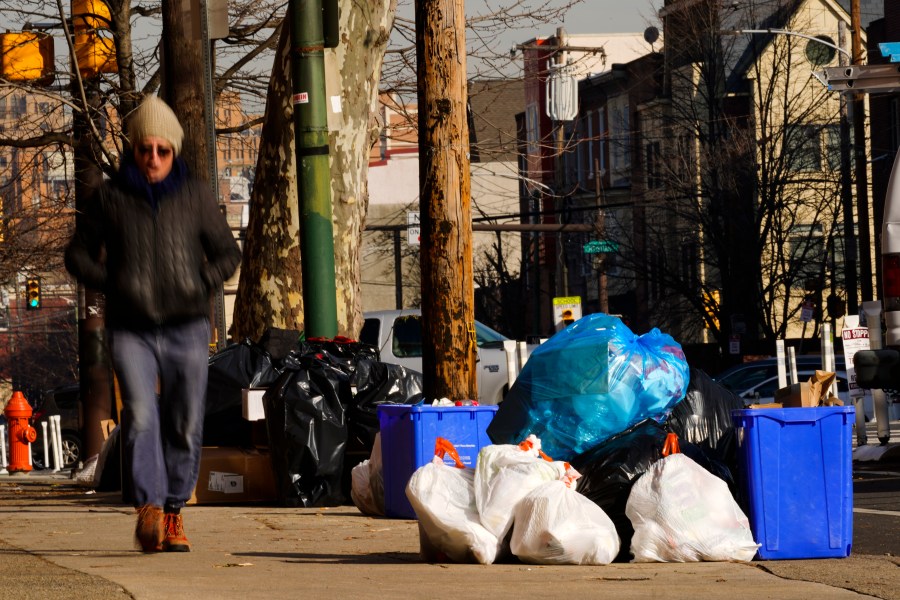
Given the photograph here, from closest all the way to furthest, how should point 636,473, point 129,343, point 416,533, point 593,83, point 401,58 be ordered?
point 129,343 → point 636,473 → point 416,533 → point 401,58 → point 593,83

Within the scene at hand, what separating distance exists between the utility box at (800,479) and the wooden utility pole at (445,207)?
2.51 m

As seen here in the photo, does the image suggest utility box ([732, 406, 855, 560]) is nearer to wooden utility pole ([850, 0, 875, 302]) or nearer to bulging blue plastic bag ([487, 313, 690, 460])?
bulging blue plastic bag ([487, 313, 690, 460])

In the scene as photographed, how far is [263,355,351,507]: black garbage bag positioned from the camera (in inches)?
395

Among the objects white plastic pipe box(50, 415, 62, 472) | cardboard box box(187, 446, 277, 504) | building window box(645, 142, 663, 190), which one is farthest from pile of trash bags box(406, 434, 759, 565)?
building window box(645, 142, 663, 190)

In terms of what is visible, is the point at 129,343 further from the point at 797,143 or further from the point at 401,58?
the point at 797,143

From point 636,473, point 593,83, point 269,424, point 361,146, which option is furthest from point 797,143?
point 636,473

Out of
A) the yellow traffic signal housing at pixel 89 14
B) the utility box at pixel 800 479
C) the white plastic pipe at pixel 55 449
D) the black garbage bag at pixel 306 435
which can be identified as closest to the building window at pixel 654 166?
the yellow traffic signal housing at pixel 89 14

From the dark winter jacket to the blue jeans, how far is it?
0.24 ft

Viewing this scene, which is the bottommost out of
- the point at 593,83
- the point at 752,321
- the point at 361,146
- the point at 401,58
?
the point at 752,321

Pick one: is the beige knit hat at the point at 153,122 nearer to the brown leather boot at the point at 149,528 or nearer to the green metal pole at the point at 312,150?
the brown leather boot at the point at 149,528

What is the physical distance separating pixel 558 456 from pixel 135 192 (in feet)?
8.04

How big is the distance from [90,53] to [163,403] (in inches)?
573

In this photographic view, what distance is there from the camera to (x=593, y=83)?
5850 centimetres

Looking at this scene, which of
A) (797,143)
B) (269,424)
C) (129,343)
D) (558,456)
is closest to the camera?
(129,343)
